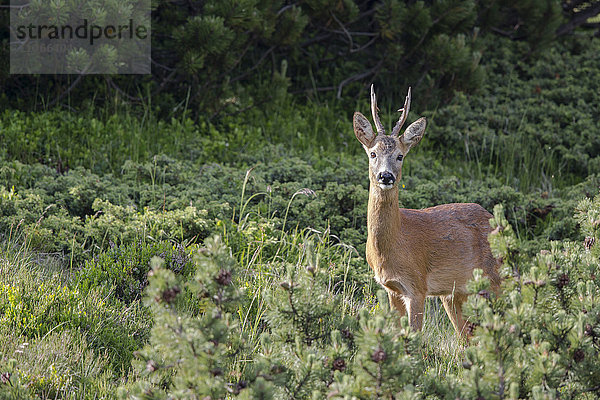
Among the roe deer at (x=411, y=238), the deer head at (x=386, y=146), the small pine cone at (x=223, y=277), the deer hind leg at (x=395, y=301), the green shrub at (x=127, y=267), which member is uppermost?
the deer head at (x=386, y=146)

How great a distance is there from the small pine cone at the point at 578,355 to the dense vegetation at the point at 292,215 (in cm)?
1

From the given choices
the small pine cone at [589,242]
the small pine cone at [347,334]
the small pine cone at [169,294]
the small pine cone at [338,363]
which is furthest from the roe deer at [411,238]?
the small pine cone at [169,294]

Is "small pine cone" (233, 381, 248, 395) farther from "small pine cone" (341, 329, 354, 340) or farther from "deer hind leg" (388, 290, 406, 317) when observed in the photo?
"deer hind leg" (388, 290, 406, 317)

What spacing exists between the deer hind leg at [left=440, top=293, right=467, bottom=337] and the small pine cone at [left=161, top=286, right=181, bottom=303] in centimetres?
247

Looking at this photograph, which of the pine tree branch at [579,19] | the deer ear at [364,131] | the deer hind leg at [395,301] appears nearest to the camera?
the deer ear at [364,131]

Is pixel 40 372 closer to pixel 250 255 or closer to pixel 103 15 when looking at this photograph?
pixel 250 255

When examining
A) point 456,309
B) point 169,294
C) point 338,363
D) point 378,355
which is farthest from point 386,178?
point 169,294

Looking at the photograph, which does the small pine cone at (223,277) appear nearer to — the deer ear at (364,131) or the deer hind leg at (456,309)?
the deer ear at (364,131)

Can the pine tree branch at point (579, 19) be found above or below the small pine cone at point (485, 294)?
above

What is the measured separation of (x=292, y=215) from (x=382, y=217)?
2286mm

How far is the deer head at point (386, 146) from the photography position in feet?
13.6

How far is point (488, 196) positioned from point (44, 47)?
4.88 metres

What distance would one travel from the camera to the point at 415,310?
4348 mm

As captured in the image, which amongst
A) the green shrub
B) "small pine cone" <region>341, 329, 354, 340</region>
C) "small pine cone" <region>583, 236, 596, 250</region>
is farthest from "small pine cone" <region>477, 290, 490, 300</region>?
the green shrub
